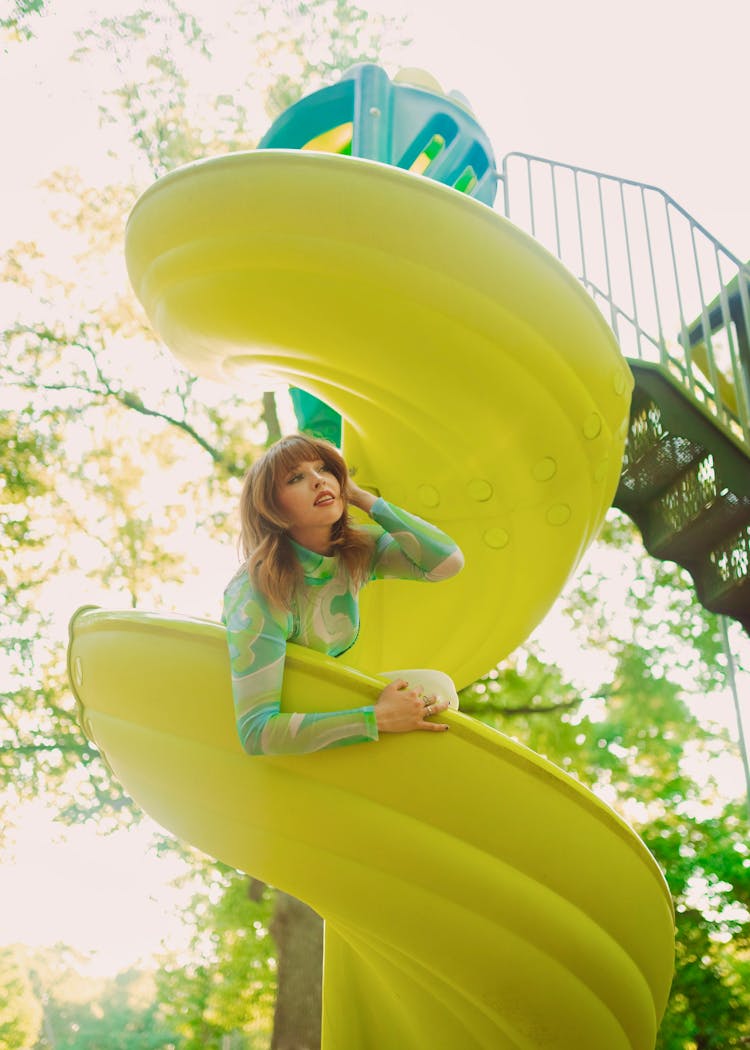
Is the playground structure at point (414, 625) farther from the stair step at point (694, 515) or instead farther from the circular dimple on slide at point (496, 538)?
the stair step at point (694, 515)

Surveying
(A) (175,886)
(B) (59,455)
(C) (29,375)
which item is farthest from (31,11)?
(A) (175,886)

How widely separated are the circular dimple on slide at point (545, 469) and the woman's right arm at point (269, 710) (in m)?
1.09

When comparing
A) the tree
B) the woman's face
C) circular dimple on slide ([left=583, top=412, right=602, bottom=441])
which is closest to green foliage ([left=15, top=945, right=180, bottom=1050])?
the tree

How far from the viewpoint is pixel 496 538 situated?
2.97m

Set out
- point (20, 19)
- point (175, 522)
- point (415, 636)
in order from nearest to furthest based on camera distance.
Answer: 1. point (415, 636)
2. point (175, 522)
3. point (20, 19)

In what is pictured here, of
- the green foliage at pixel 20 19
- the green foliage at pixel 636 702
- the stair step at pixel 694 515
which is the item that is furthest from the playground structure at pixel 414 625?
the green foliage at pixel 20 19

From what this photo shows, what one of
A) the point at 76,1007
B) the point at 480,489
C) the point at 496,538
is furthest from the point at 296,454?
the point at 76,1007

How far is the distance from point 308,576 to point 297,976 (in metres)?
5.10

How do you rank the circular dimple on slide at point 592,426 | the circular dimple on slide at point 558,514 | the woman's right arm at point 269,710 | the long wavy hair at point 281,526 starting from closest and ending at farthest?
the woman's right arm at point 269,710
the long wavy hair at point 281,526
the circular dimple on slide at point 592,426
the circular dimple on slide at point 558,514

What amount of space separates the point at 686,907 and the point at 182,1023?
4.21m

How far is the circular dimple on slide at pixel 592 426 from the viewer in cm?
280

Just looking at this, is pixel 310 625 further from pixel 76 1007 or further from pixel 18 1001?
pixel 76 1007

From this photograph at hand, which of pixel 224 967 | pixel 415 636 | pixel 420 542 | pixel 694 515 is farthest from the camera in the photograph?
pixel 224 967

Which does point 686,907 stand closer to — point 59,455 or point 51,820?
point 51,820
